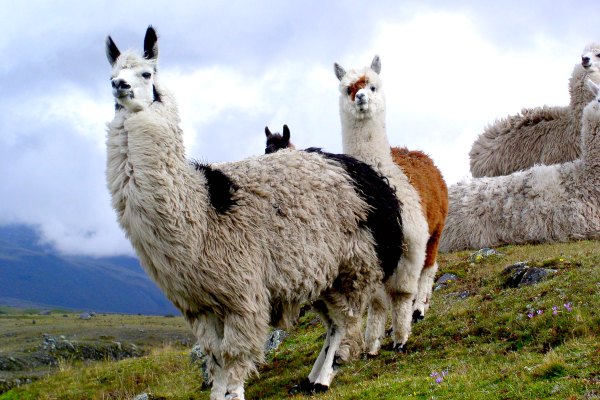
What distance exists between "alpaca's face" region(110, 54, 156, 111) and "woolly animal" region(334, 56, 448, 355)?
10.7ft

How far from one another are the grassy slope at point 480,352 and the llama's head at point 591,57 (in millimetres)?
5401

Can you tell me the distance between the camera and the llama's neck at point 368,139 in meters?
9.10

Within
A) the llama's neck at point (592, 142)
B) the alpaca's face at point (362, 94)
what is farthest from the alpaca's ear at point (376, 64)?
the llama's neck at point (592, 142)

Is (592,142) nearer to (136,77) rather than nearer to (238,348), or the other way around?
(238,348)

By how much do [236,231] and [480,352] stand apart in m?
2.94

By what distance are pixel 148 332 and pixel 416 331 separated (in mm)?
27572

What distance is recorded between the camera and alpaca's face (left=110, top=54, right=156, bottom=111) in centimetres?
634

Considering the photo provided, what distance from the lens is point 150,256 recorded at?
6.33 m

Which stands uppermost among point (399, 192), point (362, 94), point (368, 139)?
point (362, 94)

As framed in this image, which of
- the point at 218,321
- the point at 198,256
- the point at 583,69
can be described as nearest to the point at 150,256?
the point at 198,256

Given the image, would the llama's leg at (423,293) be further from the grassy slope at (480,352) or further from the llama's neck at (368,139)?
the llama's neck at (368,139)

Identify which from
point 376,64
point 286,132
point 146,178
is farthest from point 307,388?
point 286,132

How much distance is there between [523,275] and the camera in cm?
Result: 1047

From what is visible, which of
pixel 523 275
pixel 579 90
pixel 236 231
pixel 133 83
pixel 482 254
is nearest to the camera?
pixel 133 83
